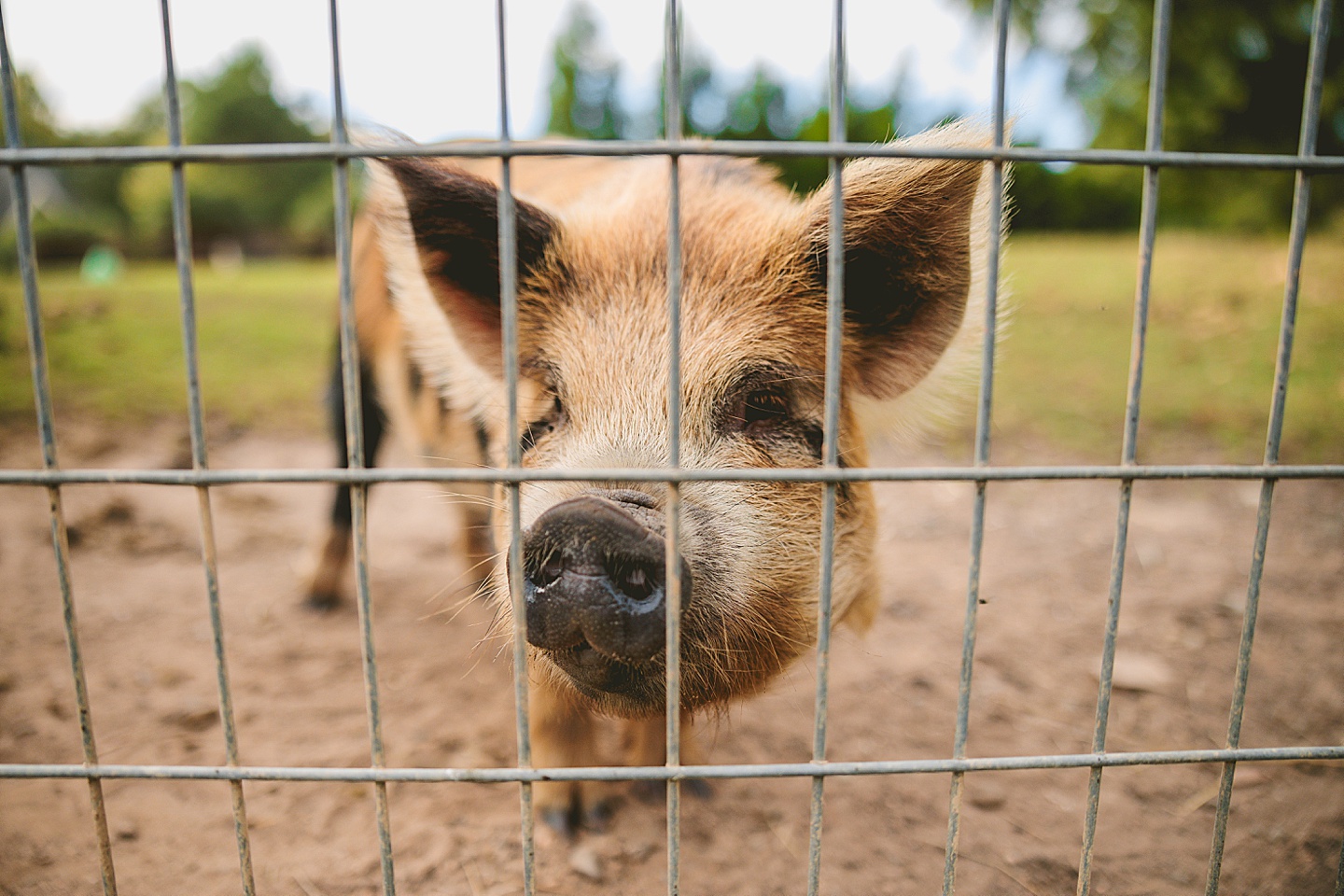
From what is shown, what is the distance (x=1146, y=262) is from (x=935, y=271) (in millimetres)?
611

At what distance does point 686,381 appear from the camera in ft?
5.94

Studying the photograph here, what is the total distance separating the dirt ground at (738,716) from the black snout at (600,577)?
2.03 ft

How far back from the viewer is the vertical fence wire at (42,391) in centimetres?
118

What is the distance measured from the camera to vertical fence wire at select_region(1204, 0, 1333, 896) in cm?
124

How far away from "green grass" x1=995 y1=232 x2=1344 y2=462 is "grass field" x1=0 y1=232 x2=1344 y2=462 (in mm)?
20

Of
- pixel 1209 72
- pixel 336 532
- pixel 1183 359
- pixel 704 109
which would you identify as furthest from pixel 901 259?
pixel 704 109

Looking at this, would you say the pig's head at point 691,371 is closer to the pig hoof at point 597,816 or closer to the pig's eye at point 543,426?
the pig's eye at point 543,426

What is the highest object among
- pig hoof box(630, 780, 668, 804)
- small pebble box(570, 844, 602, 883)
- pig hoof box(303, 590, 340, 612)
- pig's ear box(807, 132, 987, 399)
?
pig's ear box(807, 132, 987, 399)

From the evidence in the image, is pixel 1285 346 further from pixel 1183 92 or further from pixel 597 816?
pixel 1183 92

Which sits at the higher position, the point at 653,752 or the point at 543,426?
the point at 543,426

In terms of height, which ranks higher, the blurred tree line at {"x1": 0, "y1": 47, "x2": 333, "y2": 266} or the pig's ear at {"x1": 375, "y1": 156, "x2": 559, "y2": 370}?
the blurred tree line at {"x1": 0, "y1": 47, "x2": 333, "y2": 266}

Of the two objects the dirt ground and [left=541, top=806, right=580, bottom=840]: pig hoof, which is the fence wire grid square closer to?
the dirt ground

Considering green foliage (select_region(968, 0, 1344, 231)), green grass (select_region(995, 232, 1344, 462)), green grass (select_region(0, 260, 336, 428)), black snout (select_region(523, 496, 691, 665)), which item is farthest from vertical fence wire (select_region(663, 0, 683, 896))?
green foliage (select_region(968, 0, 1344, 231))

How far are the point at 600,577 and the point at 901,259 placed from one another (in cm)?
104
